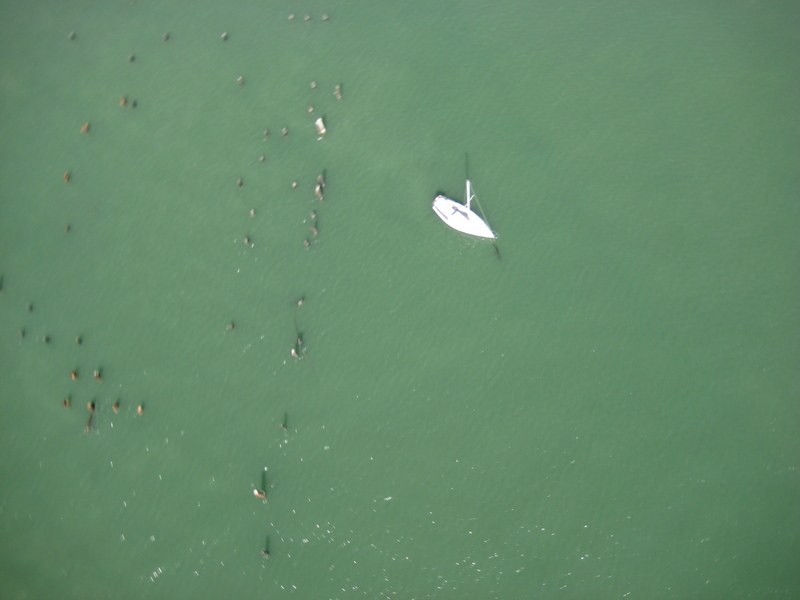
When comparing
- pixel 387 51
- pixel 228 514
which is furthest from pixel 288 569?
pixel 387 51

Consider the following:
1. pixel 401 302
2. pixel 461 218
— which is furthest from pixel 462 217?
pixel 401 302

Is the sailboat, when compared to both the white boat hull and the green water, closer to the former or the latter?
the white boat hull

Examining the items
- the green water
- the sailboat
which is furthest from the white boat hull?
the green water

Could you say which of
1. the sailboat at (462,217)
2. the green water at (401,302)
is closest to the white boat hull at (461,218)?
the sailboat at (462,217)

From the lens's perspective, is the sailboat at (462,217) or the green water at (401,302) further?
the sailboat at (462,217)

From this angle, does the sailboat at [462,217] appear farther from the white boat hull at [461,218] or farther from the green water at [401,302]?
the green water at [401,302]

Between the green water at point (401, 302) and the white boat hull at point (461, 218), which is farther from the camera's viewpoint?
the white boat hull at point (461, 218)
